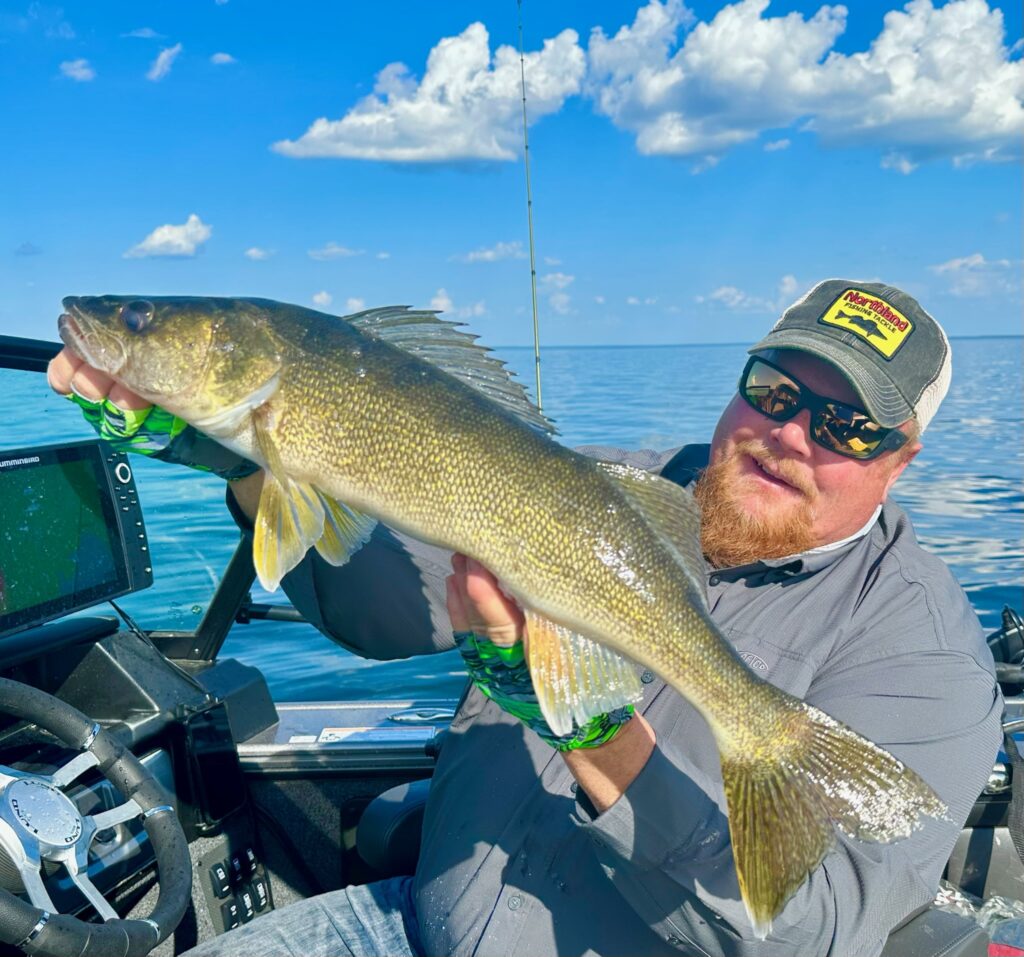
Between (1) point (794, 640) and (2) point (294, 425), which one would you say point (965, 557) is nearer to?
(1) point (794, 640)

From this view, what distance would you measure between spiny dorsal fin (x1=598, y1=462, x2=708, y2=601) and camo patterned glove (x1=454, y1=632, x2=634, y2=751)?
346mm

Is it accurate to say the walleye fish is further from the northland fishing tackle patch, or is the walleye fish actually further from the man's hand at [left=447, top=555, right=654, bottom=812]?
the northland fishing tackle patch

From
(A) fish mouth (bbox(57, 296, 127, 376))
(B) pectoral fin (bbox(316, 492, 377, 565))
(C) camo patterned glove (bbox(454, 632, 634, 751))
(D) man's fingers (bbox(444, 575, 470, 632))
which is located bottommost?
(C) camo patterned glove (bbox(454, 632, 634, 751))

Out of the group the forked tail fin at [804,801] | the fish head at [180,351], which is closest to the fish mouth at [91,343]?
the fish head at [180,351]

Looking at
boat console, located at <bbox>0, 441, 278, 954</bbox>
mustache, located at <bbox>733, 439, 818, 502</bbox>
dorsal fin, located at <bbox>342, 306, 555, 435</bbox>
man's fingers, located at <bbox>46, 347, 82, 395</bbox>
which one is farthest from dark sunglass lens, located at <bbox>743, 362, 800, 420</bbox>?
boat console, located at <bbox>0, 441, 278, 954</bbox>

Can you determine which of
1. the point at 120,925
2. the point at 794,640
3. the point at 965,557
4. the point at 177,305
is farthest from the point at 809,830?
the point at 965,557

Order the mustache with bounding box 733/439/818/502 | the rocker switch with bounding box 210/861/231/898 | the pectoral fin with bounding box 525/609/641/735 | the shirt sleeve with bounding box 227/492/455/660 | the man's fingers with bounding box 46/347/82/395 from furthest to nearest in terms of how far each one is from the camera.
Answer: the rocker switch with bounding box 210/861/231/898, the mustache with bounding box 733/439/818/502, the shirt sleeve with bounding box 227/492/455/660, the man's fingers with bounding box 46/347/82/395, the pectoral fin with bounding box 525/609/641/735

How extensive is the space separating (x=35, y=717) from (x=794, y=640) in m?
2.07

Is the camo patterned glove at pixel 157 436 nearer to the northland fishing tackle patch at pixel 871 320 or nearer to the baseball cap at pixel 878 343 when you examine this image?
the baseball cap at pixel 878 343

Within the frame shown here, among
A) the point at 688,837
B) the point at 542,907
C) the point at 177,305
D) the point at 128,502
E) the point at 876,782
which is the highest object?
the point at 177,305

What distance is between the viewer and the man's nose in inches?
116

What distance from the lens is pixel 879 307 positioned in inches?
120

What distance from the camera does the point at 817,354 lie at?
2908 mm

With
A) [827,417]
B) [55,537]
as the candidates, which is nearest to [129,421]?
[55,537]
